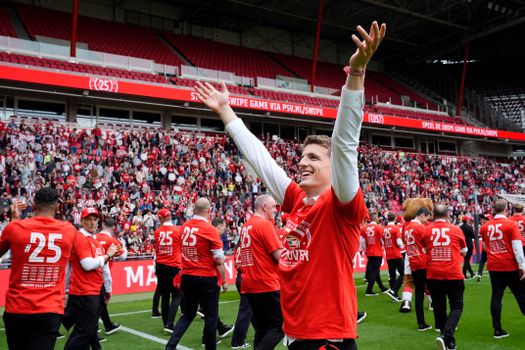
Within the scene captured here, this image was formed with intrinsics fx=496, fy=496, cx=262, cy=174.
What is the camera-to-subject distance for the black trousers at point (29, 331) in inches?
174

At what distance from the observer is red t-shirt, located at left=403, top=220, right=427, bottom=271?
344 inches

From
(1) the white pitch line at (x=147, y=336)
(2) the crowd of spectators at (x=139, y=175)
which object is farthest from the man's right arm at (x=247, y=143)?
(2) the crowd of spectators at (x=139, y=175)

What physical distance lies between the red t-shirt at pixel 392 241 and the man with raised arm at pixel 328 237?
32.0 ft

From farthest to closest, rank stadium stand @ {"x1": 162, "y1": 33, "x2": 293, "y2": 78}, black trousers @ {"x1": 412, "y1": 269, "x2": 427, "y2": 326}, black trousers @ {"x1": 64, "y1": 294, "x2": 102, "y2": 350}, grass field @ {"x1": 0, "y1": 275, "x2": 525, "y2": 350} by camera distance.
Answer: stadium stand @ {"x1": 162, "y1": 33, "x2": 293, "y2": 78} < black trousers @ {"x1": 412, "y1": 269, "x2": 427, "y2": 326} < grass field @ {"x1": 0, "y1": 275, "x2": 525, "y2": 350} < black trousers @ {"x1": 64, "y1": 294, "x2": 102, "y2": 350}

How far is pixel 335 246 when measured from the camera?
253cm

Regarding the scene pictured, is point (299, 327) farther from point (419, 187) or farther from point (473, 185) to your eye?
point (473, 185)

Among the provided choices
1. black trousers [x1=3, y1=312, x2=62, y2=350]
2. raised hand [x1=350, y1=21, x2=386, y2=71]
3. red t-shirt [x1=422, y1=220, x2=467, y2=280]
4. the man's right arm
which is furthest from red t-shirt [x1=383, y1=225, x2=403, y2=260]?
raised hand [x1=350, y1=21, x2=386, y2=71]

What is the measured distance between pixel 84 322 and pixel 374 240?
8421 millimetres

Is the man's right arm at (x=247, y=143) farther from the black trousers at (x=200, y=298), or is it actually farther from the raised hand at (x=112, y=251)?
the black trousers at (x=200, y=298)

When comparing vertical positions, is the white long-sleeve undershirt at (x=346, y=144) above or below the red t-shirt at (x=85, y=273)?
above

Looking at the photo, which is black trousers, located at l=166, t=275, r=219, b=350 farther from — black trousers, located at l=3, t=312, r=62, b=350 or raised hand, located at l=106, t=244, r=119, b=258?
black trousers, located at l=3, t=312, r=62, b=350

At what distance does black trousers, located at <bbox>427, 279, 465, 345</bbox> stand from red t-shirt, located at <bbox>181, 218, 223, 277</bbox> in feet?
10.7

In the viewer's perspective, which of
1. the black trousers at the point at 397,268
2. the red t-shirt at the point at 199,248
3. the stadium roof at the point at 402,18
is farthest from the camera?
the stadium roof at the point at 402,18

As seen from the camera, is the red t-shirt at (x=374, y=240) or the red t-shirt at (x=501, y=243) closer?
the red t-shirt at (x=501, y=243)
